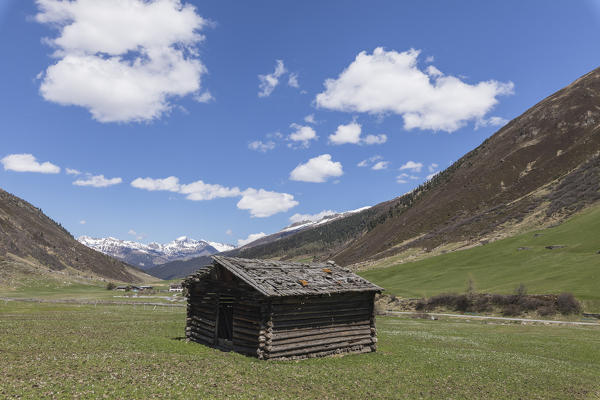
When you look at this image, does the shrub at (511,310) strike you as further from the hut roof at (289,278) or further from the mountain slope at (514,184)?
the mountain slope at (514,184)

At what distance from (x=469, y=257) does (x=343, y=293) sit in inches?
3065

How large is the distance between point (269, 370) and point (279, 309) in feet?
12.9

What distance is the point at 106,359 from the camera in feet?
64.4

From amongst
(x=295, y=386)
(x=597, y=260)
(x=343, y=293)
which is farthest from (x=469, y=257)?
(x=295, y=386)

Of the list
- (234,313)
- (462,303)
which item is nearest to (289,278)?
(234,313)

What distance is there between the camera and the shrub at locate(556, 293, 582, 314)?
2057 inches

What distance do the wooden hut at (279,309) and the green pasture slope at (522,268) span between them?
42929 millimetres

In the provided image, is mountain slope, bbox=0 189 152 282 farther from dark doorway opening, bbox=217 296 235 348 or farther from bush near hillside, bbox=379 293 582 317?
dark doorway opening, bbox=217 296 235 348

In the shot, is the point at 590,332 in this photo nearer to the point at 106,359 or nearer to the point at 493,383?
the point at 493,383

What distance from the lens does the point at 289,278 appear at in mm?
25328

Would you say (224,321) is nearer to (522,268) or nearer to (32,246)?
(522,268)

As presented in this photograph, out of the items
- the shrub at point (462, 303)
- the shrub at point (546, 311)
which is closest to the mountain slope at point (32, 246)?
the shrub at point (462, 303)

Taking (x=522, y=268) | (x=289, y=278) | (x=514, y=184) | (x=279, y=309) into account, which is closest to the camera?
(x=279, y=309)

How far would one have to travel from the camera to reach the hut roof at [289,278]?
76.9 ft
